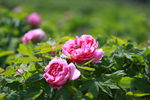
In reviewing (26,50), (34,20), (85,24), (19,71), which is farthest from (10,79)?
(85,24)

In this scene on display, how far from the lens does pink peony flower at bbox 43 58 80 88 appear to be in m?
1.60

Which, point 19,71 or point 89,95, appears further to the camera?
point 19,71

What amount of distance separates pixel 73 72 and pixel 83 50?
0.55 ft

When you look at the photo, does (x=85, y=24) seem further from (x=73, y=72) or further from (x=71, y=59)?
(x=73, y=72)

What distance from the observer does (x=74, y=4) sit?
15.3 meters

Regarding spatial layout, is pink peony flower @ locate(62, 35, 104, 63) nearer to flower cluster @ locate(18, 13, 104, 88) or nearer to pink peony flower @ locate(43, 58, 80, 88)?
flower cluster @ locate(18, 13, 104, 88)

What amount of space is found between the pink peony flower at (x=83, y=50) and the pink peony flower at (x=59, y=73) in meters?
0.11

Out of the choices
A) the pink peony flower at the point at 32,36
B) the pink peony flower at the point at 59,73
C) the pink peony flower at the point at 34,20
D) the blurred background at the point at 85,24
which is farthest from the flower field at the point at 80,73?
the pink peony flower at the point at 34,20

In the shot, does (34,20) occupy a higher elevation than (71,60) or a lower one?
higher

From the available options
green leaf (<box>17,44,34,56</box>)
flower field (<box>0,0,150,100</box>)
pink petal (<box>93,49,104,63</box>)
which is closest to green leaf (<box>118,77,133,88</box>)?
flower field (<box>0,0,150,100</box>)

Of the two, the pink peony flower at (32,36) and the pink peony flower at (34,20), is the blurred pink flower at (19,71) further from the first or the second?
the pink peony flower at (34,20)

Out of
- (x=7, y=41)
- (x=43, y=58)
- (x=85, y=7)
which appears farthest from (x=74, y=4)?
(x=43, y=58)

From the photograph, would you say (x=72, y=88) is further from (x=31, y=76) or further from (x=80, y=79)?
(x=31, y=76)

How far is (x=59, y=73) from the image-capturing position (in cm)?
160
